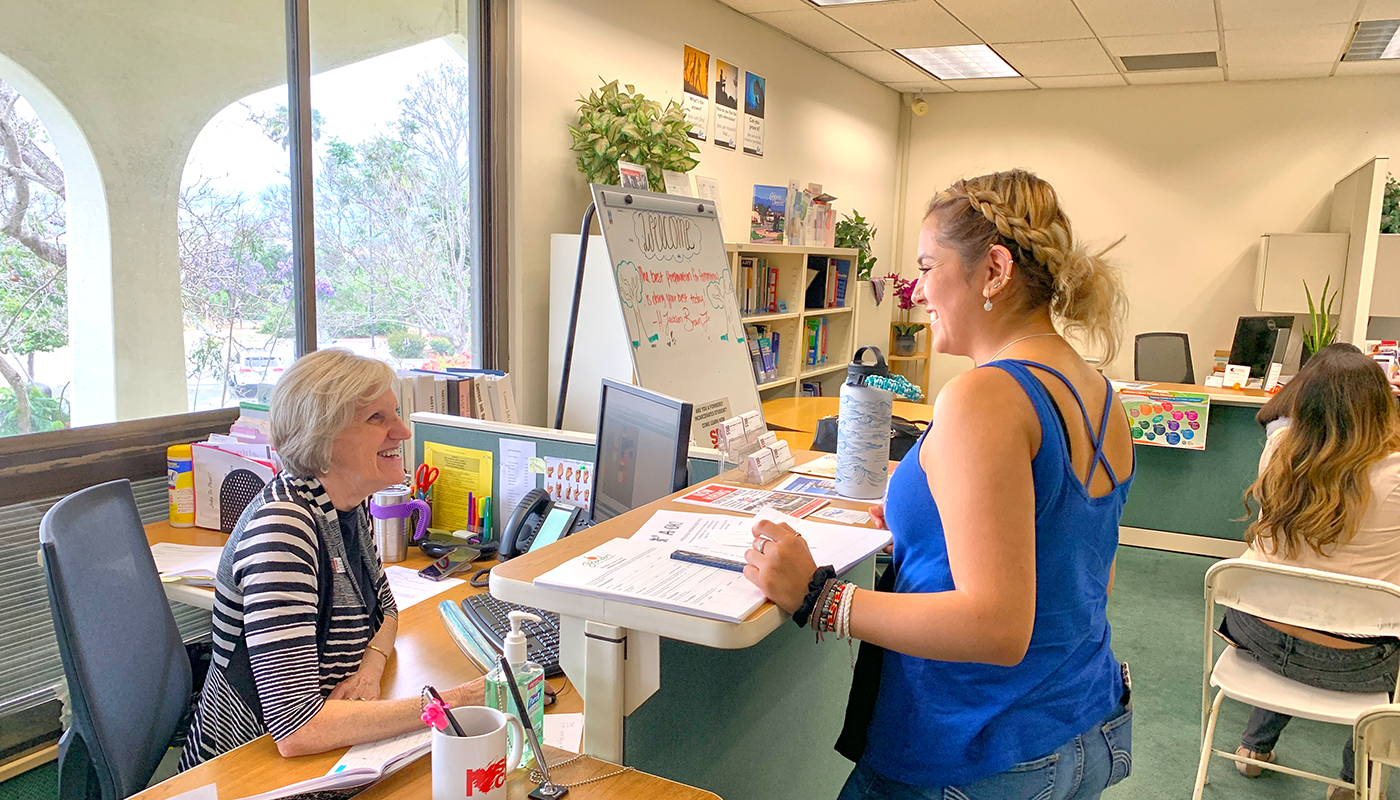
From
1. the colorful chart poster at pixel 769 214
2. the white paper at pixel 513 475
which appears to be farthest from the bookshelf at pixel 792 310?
the white paper at pixel 513 475

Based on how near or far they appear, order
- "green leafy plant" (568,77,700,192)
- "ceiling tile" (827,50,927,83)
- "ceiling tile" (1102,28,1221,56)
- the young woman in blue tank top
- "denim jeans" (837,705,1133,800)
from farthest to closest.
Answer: "ceiling tile" (827,50,927,83) → "ceiling tile" (1102,28,1221,56) → "green leafy plant" (568,77,700,192) → "denim jeans" (837,705,1133,800) → the young woman in blue tank top

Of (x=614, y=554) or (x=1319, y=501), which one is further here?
(x=1319, y=501)

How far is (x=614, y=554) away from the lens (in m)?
1.14

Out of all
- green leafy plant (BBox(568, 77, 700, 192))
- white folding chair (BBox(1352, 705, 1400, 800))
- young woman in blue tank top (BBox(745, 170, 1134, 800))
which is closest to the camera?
young woman in blue tank top (BBox(745, 170, 1134, 800))

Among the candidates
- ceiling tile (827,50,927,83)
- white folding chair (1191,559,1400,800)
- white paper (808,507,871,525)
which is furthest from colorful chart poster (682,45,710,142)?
white paper (808,507,871,525)

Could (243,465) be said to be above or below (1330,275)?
below

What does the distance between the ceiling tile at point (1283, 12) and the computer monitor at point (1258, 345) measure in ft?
5.40

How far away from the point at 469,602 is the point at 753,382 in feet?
6.19

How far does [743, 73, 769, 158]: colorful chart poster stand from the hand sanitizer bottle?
4.51 m

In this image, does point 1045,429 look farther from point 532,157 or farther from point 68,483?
point 532,157

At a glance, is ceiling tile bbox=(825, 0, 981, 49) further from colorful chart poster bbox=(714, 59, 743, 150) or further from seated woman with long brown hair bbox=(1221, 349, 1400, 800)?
seated woman with long brown hair bbox=(1221, 349, 1400, 800)

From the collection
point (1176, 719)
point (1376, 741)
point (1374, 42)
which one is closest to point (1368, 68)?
point (1374, 42)

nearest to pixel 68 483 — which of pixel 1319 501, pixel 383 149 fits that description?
pixel 383 149

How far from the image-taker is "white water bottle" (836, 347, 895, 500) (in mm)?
1638
